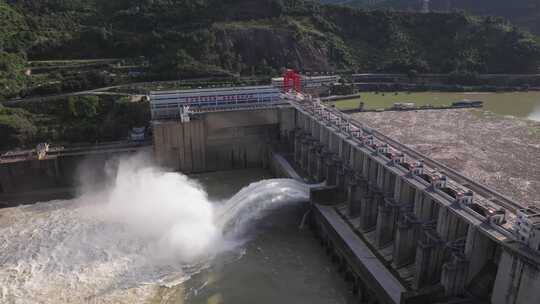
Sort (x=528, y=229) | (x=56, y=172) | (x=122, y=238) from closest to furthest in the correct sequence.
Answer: (x=528, y=229)
(x=122, y=238)
(x=56, y=172)

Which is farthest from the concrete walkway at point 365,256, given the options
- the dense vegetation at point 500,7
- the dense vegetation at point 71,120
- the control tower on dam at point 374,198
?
the dense vegetation at point 500,7

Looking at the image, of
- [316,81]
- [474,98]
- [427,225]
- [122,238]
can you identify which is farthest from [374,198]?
[474,98]

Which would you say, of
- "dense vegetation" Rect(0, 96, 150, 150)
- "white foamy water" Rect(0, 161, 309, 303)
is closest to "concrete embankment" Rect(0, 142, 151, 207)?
"white foamy water" Rect(0, 161, 309, 303)

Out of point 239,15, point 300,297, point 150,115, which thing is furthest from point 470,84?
point 300,297

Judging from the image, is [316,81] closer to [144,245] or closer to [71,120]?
[71,120]

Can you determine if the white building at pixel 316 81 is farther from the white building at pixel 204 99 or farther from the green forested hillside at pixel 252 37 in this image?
the white building at pixel 204 99

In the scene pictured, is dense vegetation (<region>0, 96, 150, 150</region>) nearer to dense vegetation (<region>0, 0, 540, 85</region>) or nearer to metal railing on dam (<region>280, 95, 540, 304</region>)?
dense vegetation (<region>0, 0, 540, 85</region>)
